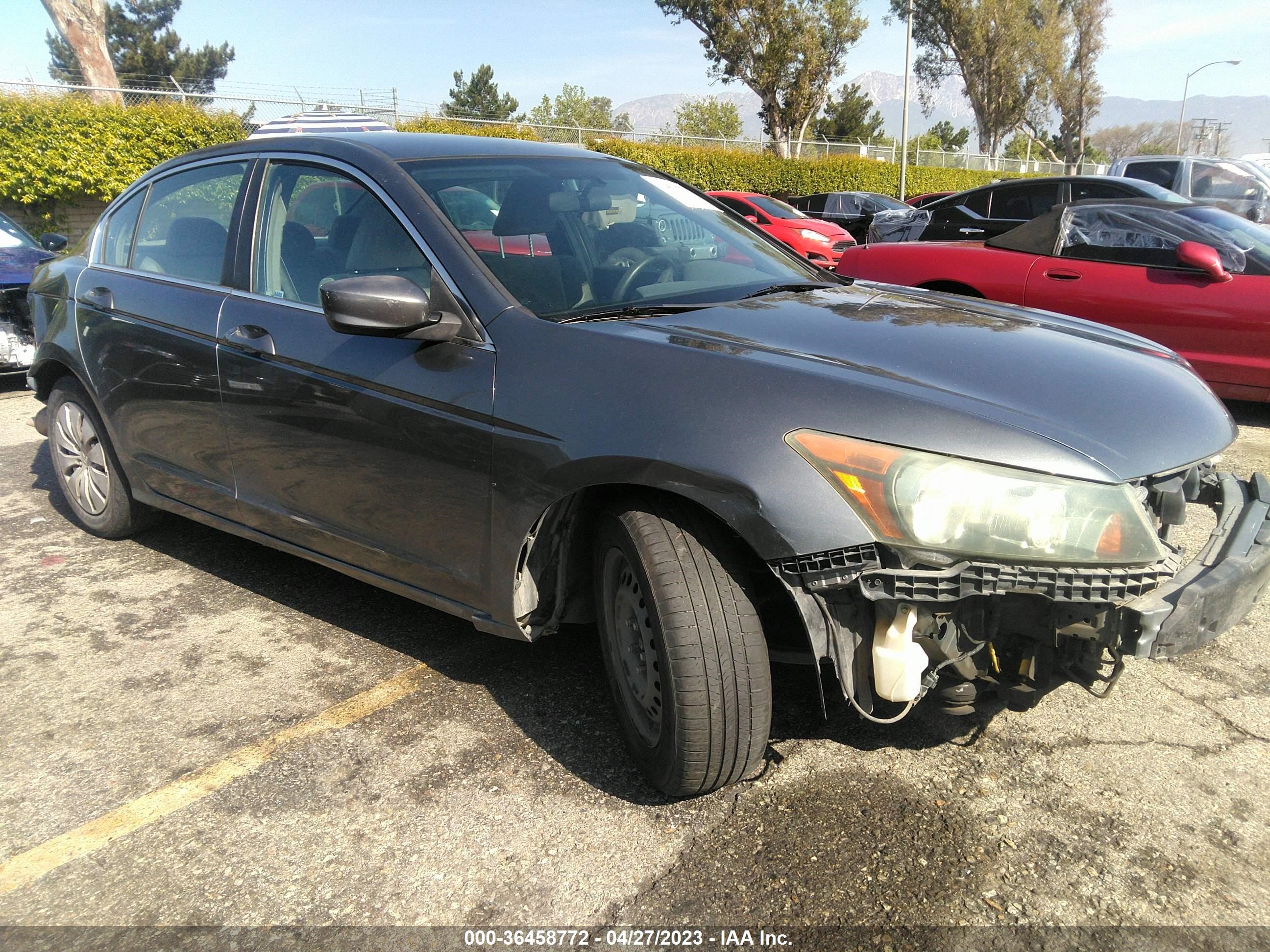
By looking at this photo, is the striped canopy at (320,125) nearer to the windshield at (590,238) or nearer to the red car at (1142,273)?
the red car at (1142,273)

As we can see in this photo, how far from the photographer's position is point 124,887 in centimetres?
221

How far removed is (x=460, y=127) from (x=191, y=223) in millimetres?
16858

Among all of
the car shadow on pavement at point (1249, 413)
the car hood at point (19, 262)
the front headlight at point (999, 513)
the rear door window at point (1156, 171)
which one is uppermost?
the rear door window at point (1156, 171)

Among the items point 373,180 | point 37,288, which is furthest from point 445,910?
point 37,288

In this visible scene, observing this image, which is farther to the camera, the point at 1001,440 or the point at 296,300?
the point at 296,300

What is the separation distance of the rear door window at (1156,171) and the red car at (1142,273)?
19.9ft

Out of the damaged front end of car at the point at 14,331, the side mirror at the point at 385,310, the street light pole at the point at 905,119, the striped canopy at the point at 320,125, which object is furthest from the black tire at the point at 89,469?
the street light pole at the point at 905,119

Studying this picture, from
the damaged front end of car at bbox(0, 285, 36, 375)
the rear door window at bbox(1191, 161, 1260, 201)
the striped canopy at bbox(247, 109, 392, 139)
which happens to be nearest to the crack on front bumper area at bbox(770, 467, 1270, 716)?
the damaged front end of car at bbox(0, 285, 36, 375)

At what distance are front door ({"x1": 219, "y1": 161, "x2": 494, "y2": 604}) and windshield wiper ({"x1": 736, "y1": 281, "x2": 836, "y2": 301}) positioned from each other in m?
0.89

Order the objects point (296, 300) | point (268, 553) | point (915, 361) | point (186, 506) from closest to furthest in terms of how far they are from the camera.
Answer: point (915, 361) → point (296, 300) → point (186, 506) → point (268, 553)

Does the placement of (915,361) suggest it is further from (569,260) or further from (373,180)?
(373,180)

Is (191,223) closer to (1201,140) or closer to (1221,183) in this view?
(1221,183)

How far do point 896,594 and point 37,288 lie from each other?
4183 millimetres

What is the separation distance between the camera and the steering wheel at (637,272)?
2.87 meters
